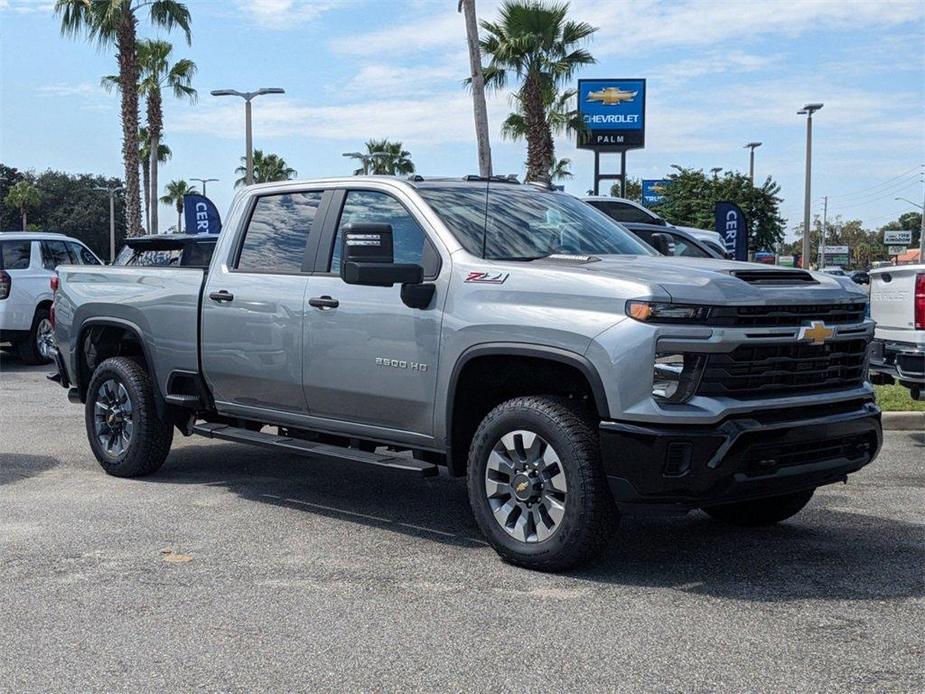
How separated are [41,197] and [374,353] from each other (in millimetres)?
107732

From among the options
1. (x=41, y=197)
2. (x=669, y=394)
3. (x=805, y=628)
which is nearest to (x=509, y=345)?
(x=669, y=394)

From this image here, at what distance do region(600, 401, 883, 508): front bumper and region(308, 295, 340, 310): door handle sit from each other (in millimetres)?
1917

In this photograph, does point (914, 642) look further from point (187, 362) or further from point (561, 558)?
point (187, 362)

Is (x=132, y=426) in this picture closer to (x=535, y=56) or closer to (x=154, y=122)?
(x=535, y=56)

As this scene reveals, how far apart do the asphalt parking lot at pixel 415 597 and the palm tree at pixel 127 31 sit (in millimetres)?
27496

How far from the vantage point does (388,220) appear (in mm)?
6523

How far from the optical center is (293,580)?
17.8 feet

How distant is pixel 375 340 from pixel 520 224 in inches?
40.7

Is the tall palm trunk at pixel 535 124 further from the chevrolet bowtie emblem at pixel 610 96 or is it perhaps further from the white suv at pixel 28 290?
the white suv at pixel 28 290

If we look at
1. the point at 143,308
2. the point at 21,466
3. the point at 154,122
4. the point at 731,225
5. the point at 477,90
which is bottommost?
the point at 21,466

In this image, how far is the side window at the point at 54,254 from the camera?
16.8 meters

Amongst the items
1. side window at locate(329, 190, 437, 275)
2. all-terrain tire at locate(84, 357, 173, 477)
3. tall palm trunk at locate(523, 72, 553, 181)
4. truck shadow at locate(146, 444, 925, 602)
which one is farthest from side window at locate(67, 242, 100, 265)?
tall palm trunk at locate(523, 72, 553, 181)

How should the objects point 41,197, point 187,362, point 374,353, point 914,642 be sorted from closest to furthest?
point 914,642 < point 374,353 < point 187,362 < point 41,197

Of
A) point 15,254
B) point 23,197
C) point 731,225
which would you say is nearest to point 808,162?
point 731,225
